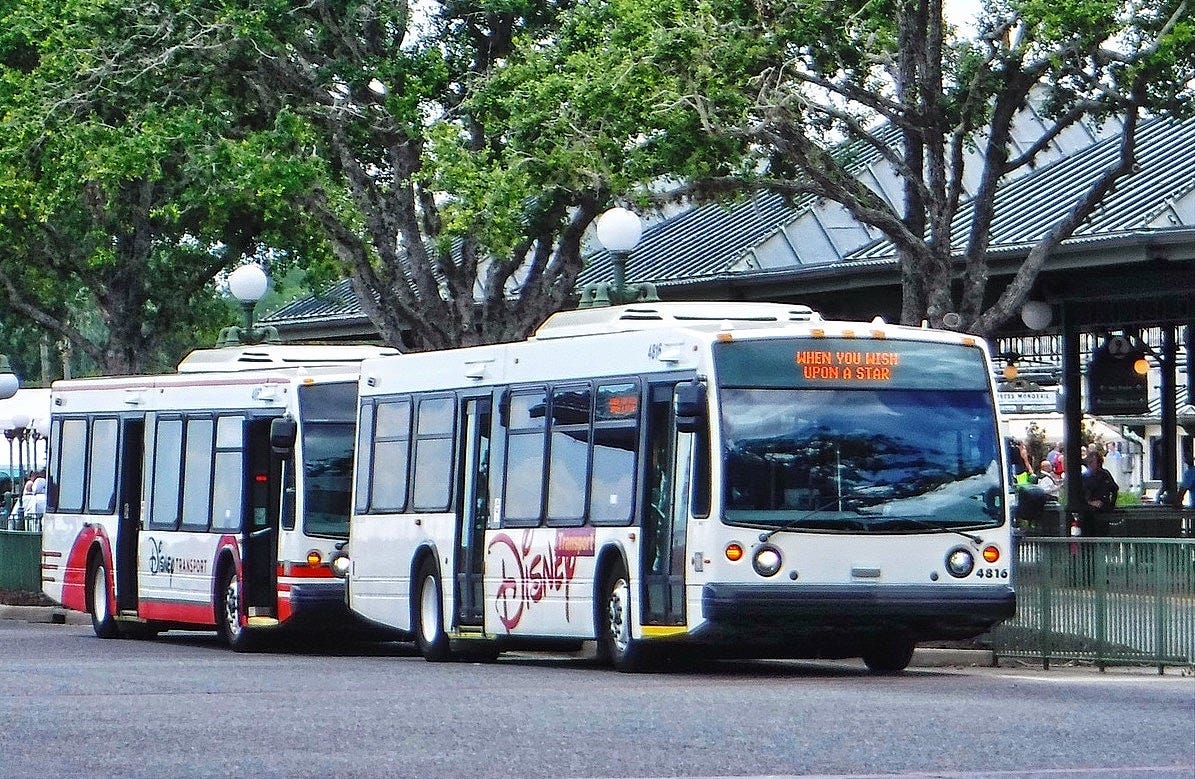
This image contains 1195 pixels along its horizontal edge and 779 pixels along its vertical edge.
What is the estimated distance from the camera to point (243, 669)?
20.9 metres

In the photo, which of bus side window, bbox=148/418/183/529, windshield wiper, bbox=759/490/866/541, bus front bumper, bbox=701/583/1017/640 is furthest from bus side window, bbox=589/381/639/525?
bus side window, bbox=148/418/183/529

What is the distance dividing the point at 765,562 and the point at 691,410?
4.14 feet

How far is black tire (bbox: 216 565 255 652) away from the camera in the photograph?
25.7 metres

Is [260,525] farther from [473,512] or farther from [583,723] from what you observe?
[583,723]

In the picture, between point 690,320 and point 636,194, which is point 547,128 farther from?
point 690,320

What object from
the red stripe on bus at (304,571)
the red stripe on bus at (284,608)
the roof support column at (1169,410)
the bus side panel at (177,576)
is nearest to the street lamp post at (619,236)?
the red stripe on bus at (304,571)

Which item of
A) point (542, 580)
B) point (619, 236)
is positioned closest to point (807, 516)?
point (542, 580)

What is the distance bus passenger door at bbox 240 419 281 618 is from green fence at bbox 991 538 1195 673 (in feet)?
24.6

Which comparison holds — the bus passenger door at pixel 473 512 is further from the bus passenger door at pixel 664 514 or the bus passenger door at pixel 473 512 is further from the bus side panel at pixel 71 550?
the bus side panel at pixel 71 550

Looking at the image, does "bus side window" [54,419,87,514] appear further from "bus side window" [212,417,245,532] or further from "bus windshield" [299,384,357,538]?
"bus windshield" [299,384,357,538]

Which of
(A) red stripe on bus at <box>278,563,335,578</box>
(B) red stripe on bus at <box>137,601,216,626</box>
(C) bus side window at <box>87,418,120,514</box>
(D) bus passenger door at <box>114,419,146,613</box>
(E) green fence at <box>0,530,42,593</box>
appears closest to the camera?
(A) red stripe on bus at <box>278,563,335,578</box>

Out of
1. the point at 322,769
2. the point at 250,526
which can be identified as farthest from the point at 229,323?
the point at 322,769

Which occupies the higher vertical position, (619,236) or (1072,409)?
(619,236)

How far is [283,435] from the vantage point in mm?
25078
